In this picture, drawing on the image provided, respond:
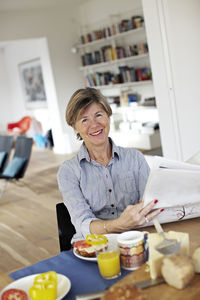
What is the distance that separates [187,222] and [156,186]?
27cm

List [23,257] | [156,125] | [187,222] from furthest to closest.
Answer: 1. [156,125]
2. [23,257]
3. [187,222]

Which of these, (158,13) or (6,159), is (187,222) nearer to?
(158,13)

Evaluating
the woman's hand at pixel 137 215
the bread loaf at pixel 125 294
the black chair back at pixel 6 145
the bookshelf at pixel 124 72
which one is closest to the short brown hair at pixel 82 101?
the woman's hand at pixel 137 215

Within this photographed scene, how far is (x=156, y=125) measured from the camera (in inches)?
282

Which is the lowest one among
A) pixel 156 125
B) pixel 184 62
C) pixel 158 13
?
pixel 156 125

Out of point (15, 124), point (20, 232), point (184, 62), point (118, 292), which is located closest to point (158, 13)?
point (184, 62)

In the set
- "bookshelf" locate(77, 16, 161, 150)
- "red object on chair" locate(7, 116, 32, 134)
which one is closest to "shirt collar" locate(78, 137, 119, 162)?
"bookshelf" locate(77, 16, 161, 150)

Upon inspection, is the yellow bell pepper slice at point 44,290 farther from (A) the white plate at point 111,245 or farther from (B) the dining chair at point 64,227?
(B) the dining chair at point 64,227

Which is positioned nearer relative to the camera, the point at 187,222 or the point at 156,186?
the point at 156,186

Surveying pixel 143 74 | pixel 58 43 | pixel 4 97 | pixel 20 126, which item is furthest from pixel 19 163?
pixel 4 97

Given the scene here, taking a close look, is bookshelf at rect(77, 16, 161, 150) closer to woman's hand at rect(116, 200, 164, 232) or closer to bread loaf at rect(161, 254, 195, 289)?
woman's hand at rect(116, 200, 164, 232)

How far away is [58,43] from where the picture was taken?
332 inches

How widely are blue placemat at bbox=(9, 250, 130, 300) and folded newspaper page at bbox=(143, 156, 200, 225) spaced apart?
35cm

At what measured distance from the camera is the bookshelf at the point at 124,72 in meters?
7.26
